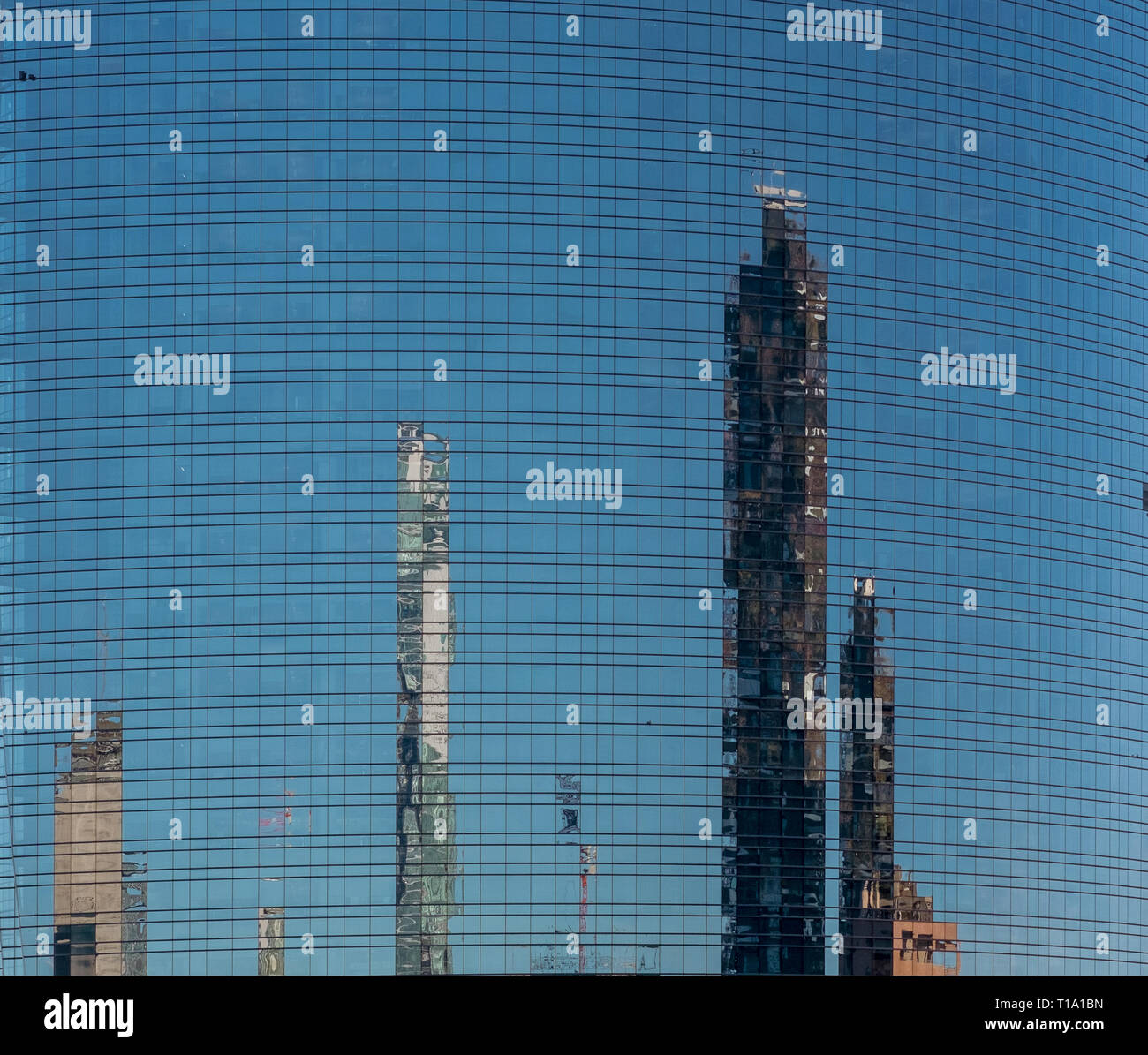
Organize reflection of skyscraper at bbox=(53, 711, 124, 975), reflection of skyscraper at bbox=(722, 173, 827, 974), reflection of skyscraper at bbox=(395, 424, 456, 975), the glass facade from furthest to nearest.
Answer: reflection of skyscraper at bbox=(722, 173, 827, 974) < the glass facade < reflection of skyscraper at bbox=(53, 711, 124, 975) < reflection of skyscraper at bbox=(395, 424, 456, 975)

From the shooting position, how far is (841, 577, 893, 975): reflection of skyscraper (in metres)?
61.5

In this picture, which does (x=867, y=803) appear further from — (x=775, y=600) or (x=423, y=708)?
(x=423, y=708)

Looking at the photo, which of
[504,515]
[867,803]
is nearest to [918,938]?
[867,803]

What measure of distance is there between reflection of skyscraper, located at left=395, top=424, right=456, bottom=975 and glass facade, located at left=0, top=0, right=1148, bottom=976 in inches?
6.9

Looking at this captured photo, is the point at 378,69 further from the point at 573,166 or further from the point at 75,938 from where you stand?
the point at 75,938

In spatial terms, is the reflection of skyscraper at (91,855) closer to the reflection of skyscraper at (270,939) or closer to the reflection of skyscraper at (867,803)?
the reflection of skyscraper at (270,939)

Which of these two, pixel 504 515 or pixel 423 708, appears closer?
pixel 423 708

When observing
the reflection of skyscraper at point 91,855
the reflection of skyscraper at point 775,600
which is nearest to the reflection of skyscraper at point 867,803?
the reflection of skyscraper at point 775,600

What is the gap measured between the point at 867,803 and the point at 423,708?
18949mm

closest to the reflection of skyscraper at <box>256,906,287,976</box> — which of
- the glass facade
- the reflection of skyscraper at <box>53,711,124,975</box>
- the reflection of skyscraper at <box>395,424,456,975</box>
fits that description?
the glass facade

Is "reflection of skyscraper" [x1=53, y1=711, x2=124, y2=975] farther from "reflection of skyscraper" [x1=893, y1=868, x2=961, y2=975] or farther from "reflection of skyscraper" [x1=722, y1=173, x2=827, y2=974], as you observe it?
"reflection of skyscraper" [x1=893, y1=868, x2=961, y2=975]

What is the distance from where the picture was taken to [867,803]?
62688mm

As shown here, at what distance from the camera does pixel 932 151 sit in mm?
66750
